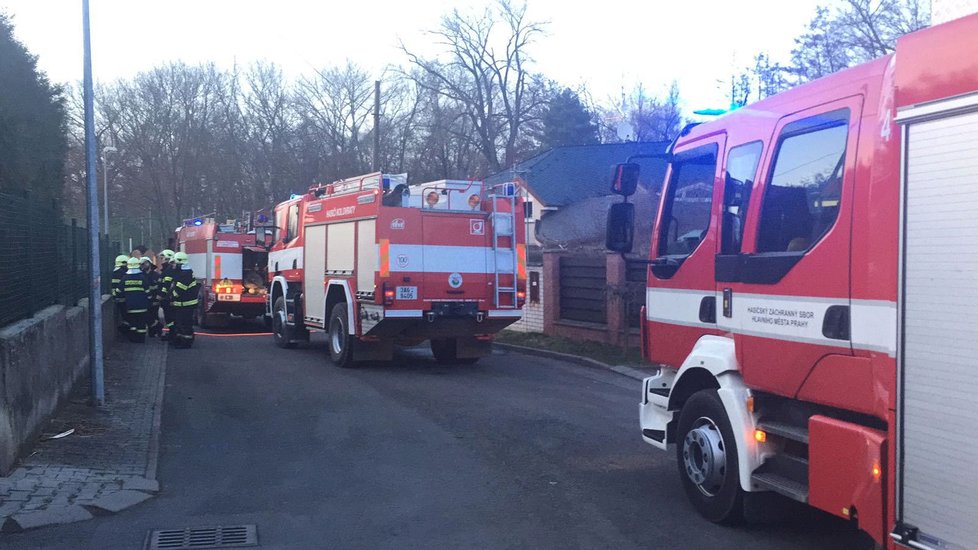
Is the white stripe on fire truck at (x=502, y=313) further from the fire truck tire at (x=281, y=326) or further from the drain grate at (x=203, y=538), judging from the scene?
the drain grate at (x=203, y=538)

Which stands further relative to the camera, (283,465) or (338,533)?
(283,465)

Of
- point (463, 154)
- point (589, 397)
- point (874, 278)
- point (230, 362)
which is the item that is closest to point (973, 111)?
point (874, 278)

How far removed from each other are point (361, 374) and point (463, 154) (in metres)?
33.5

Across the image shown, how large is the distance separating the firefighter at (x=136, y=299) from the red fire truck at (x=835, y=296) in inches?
Result: 498

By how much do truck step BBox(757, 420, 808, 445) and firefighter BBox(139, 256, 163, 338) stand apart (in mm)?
15293

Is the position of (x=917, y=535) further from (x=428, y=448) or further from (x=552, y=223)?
(x=552, y=223)

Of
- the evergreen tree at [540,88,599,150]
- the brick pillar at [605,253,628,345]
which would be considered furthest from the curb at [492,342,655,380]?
the evergreen tree at [540,88,599,150]

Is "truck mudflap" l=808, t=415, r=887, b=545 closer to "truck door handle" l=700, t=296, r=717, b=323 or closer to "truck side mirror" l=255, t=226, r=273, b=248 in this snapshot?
"truck door handle" l=700, t=296, r=717, b=323

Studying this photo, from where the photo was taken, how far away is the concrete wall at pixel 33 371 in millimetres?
6703

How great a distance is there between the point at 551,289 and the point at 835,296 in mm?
13967

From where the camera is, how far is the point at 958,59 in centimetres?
371

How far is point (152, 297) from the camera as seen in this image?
18.2 meters

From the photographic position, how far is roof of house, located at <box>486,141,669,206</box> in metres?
34.6

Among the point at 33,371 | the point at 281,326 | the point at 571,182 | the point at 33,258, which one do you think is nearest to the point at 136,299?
the point at 281,326
